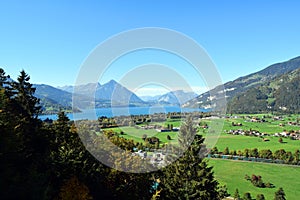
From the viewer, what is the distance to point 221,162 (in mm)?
66062

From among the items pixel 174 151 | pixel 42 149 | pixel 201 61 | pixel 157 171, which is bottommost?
pixel 157 171

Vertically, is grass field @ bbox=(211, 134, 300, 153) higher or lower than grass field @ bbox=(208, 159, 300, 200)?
higher

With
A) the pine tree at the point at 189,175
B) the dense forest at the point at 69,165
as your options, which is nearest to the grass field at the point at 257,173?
the pine tree at the point at 189,175

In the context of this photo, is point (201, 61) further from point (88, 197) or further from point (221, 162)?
point (221, 162)

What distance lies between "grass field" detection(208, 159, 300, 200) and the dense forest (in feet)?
75.1

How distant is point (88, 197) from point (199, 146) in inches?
423

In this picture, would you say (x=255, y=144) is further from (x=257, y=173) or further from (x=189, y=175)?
(x=189, y=175)

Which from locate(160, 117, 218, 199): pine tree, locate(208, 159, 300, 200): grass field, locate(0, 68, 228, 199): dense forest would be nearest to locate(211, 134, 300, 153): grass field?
locate(208, 159, 300, 200): grass field

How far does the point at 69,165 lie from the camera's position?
51.4 feet

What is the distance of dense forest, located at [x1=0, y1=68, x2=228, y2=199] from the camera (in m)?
11.4

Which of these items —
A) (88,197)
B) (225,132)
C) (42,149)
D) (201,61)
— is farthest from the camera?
(225,132)

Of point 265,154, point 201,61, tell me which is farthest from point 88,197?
point 265,154

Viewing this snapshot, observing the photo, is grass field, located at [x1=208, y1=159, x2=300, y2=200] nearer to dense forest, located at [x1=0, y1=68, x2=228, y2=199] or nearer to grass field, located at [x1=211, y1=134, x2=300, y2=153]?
grass field, located at [x1=211, y1=134, x2=300, y2=153]

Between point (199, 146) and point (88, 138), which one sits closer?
point (88, 138)
